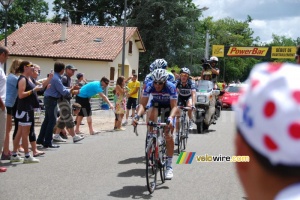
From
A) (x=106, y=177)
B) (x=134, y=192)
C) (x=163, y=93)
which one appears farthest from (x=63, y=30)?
(x=134, y=192)

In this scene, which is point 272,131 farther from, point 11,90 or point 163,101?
point 11,90

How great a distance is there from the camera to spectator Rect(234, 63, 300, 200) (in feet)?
3.63

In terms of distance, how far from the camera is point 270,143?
1.13 meters

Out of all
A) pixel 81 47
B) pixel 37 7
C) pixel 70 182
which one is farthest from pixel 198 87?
pixel 37 7

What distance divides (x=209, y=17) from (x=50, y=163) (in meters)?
92.2

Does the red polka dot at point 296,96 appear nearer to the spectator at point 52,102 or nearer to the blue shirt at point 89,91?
the spectator at point 52,102

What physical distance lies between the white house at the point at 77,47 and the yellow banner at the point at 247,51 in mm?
9571

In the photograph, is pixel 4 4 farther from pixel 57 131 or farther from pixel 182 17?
pixel 182 17

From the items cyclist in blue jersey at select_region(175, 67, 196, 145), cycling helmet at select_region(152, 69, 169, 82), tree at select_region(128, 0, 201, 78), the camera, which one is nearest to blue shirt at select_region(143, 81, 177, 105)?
cycling helmet at select_region(152, 69, 169, 82)

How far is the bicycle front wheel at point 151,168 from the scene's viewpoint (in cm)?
671

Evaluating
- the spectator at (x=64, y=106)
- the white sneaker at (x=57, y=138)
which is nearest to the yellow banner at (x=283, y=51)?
the spectator at (x=64, y=106)

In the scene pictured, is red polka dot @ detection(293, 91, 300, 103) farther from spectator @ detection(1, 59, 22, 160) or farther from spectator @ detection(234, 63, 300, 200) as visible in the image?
spectator @ detection(1, 59, 22, 160)

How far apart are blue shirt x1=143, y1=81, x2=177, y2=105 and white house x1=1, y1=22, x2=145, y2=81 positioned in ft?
108

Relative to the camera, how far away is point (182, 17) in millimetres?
52688
